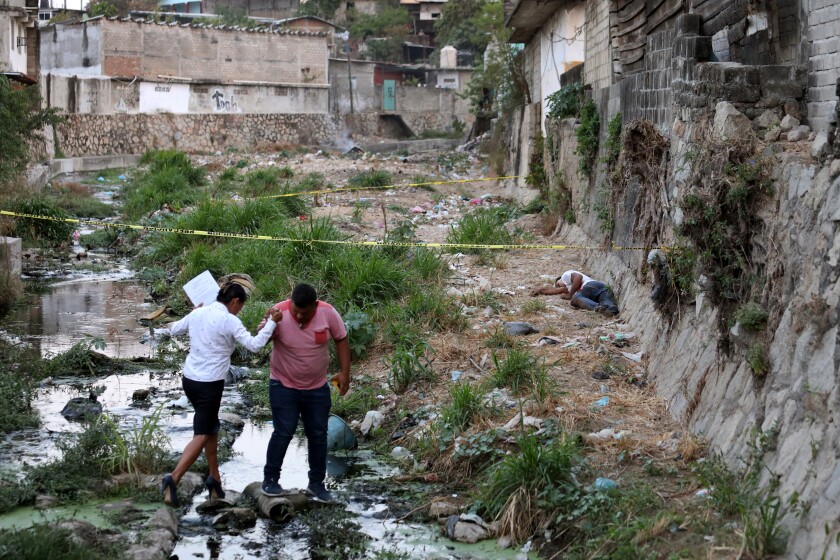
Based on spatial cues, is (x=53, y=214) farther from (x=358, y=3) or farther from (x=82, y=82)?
(x=358, y=3)

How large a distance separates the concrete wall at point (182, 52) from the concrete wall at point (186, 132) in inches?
75.2

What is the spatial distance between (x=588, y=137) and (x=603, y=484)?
685cm

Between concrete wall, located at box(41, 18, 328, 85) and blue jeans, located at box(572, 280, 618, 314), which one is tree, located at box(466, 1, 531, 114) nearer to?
concrete wall, located at box(41, 18, 328, 85)

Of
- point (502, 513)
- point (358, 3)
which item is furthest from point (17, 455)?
point (358, 3)

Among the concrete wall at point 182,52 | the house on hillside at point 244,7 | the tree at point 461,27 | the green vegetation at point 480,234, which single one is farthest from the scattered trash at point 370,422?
the house on hillside at point 244,7

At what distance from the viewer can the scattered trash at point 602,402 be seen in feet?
22.1

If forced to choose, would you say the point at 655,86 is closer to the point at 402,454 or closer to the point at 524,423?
the point at 524,423

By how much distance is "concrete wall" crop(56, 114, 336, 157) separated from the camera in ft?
102

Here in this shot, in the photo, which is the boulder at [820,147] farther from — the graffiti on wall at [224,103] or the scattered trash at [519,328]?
the graffiti on wall at [224,103]

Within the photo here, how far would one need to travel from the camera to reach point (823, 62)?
23.1ft

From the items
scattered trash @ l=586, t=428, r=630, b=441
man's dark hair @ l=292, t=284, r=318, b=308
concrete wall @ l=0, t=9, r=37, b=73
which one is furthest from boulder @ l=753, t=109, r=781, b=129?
concrete wall @ l=0, t=9, r=37, b=73

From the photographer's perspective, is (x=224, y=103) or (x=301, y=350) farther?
(x=224, y=103)

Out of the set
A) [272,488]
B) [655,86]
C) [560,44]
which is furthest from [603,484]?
[560,44]

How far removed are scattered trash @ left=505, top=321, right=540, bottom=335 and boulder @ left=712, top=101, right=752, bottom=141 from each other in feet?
9.13
